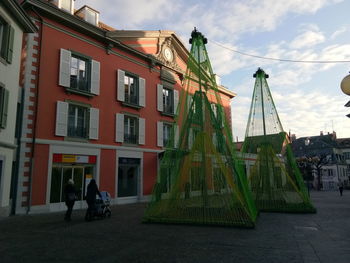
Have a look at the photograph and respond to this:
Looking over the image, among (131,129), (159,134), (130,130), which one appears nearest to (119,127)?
(130,130)

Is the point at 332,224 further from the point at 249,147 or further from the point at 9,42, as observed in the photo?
the point at 9,42

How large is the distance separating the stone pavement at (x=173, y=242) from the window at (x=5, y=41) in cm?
696

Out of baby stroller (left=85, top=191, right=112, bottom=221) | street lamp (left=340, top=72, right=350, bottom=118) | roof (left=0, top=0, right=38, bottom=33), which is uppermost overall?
roof (left=0, top=0, right=38, bottom=33)

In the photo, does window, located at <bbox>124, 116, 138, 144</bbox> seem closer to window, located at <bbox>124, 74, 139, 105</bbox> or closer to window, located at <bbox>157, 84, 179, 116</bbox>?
window, located at <bbox>124, 74, 139, 105</bbox>

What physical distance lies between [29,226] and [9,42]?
26.0 ft

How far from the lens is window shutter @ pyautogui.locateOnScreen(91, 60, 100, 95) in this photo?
17.4 metres

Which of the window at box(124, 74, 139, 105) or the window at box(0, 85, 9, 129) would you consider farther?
the window at box(124, 74, 139, 105)

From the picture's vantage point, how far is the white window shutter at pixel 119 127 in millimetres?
18538

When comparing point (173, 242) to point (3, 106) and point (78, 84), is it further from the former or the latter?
point (78, 84)

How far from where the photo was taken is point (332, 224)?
32.9 feet

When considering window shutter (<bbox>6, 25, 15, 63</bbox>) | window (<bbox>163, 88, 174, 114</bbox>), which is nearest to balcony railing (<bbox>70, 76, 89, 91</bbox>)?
window shutter (<bbox>6, 25, 15, 63</bbox>)

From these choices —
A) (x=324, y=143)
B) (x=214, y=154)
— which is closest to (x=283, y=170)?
(x=214, y=154)

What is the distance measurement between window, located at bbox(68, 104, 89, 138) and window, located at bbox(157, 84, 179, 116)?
654cm

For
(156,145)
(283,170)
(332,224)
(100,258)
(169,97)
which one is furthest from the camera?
(169,97)
